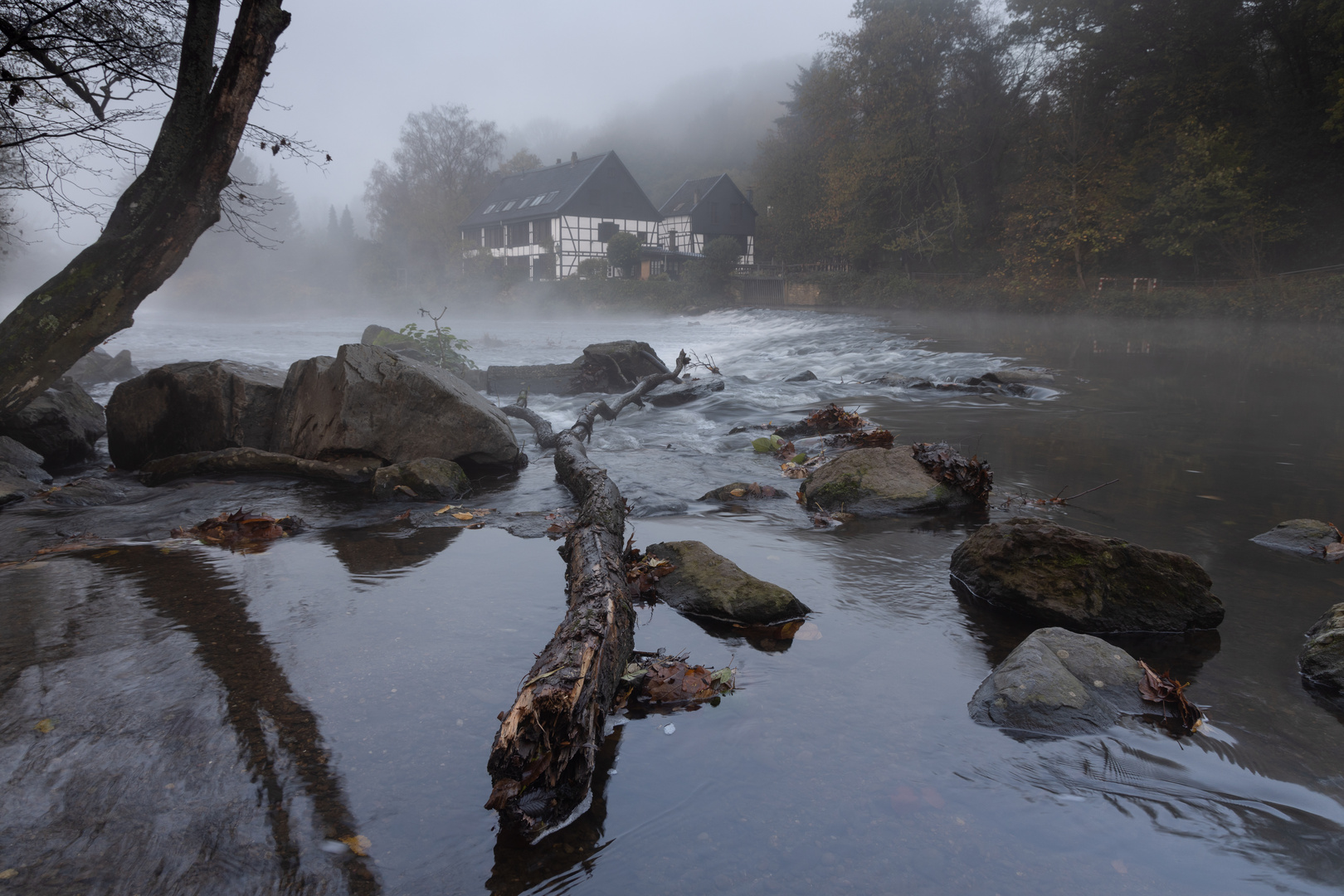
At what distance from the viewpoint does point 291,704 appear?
9.95 ft

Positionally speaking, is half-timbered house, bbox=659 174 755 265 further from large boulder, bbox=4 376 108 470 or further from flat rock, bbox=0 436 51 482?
flat rock, bbox=0 436 51 482

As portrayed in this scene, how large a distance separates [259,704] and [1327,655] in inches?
183

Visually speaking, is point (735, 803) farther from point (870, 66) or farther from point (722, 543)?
point (870, 66)

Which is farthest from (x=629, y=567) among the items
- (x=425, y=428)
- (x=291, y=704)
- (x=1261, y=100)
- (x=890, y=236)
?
(x=890, y=236)

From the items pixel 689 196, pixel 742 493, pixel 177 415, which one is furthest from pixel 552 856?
pixel 689 196

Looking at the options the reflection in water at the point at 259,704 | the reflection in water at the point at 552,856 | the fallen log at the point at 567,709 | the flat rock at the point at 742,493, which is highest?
the fallen log at the point at 567,709

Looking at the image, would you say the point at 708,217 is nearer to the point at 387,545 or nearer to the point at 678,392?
the point at 678,392

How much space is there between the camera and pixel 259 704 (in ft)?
9.91

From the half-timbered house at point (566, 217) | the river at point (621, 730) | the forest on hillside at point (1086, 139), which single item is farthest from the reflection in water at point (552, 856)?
the half-timbered house at point (566, 217)

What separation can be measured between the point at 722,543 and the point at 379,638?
2.66 m

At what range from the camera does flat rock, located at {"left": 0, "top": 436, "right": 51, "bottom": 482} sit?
736 cm

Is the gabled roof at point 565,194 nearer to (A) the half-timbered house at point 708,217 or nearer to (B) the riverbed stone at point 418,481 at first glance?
(A) the half-timbered house at point 708,217

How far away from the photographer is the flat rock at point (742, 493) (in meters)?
7.00

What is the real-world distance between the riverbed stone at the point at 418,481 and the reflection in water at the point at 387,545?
2.67ft
